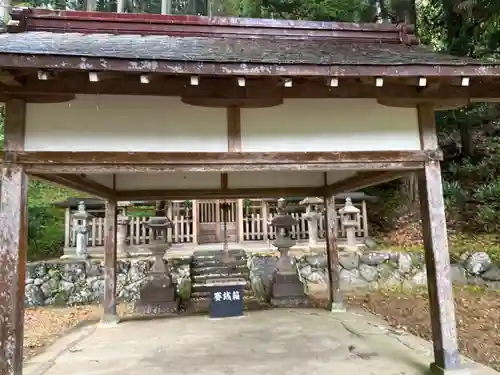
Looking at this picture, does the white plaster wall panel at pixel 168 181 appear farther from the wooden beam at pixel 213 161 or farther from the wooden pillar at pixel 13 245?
the wooden pillar at pixel 13 245

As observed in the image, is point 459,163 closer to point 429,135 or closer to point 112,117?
point 429,135

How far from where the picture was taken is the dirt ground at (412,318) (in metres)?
5.81

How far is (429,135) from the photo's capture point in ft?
13.2

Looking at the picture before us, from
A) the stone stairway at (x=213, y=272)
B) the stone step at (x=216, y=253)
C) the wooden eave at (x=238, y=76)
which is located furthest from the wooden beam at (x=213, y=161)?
the stone step at (x=216, y=253)

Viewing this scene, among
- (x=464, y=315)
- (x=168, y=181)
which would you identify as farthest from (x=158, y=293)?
(x=464, y=315)

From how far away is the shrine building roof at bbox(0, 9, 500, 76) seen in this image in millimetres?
3123

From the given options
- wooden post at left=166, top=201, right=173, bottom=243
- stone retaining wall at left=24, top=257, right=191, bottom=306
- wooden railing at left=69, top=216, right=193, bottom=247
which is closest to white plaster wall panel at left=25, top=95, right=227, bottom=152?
stone retaining wall at left=24, top=257, right=191, bottom=306

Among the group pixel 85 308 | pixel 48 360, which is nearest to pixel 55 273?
pixel 85 308

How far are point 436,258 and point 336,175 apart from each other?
2723 mm

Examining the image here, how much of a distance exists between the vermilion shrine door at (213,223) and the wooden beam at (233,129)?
10785mm

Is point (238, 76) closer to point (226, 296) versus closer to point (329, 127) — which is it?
point (329, 127)

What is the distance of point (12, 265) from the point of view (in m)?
3.29

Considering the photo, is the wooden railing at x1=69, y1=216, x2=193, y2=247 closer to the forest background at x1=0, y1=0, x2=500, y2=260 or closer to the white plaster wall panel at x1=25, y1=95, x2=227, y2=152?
the forest background at x1=0, y1=0, x2=500, y2=260

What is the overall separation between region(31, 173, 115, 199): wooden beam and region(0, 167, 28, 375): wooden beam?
26cm
